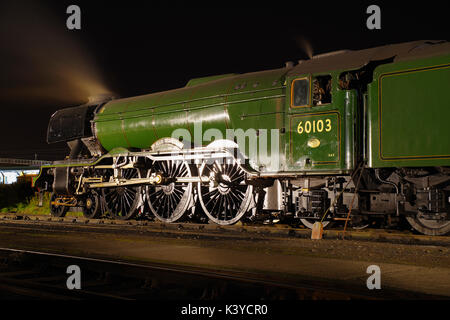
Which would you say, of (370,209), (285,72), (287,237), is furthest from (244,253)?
(285,72)

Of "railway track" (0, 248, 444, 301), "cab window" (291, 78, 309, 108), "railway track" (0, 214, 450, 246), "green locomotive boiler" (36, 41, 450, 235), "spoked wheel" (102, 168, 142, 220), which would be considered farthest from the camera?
"spoked wheel" (102, 168, 142, 220)

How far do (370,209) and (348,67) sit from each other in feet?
8.86

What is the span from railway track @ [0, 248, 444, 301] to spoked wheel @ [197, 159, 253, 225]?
531 centimetres

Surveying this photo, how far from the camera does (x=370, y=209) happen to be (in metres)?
9.77

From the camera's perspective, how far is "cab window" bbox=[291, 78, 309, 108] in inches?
393

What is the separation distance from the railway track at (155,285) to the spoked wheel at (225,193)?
5.31 m

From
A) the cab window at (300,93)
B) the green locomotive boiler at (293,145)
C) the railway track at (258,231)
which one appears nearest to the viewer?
the green locomotive boiler at (293,145)

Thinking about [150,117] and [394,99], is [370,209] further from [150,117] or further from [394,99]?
[150,117]

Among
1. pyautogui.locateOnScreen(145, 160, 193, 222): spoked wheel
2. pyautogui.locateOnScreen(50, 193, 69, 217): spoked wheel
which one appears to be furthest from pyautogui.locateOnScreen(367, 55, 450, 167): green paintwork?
pyautogui.locateOnScreen(50, 193, 69, 217): spoked wheel

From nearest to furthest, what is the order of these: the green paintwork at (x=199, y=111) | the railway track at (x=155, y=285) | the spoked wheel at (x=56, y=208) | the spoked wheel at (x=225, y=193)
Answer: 1. the railway track at (x=155, y=285)
2. the green paintwork at (x=199, y=111)
3. the spoked wheel at (x=225, y=193)
4. the spoked wheel at (x=56, y=208)

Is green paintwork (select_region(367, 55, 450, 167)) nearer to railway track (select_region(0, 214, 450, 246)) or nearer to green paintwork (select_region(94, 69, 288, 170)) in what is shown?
railway track (select_region(0, 214, 450, 246))

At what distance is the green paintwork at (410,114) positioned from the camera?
327 inches

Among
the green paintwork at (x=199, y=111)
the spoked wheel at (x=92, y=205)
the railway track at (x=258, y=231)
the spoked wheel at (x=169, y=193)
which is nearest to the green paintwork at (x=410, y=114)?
the railway track at (x=258, y=231)

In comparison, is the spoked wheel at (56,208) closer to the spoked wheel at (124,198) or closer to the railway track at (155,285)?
the spoked wheel at (124,198)
